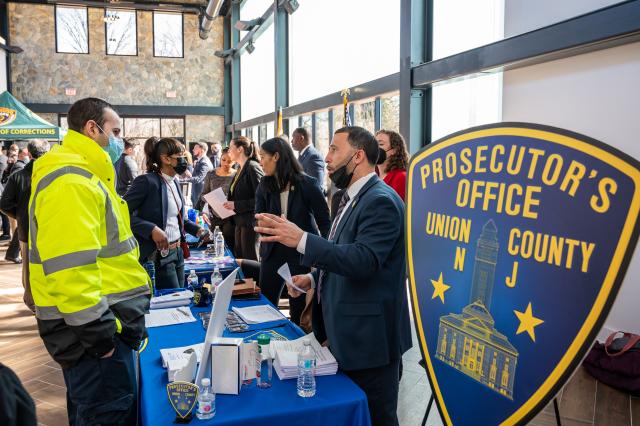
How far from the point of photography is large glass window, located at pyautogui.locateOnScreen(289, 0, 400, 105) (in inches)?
234

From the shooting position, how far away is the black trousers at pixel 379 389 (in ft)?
6.14

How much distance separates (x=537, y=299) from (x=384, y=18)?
18.0 ft

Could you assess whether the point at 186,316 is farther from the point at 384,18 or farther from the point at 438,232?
the point at 384,18

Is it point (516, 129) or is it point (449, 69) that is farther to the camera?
point (449, 69)

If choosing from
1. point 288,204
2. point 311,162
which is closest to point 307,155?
point 311,162

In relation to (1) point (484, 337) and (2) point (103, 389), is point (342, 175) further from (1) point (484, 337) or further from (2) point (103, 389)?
(2) point (103, 389)

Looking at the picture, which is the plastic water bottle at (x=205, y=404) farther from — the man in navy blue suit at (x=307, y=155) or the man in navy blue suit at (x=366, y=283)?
the man in navy blue suit at (x=307, y=155)

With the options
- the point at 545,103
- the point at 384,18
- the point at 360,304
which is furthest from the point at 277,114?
the point at 360,304

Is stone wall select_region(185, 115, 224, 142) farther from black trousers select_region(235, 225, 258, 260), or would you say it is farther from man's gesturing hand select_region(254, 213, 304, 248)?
man's gesturing hand select_region(254, 213, 304, 248)

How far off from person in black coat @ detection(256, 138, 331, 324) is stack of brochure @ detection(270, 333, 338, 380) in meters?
1.33

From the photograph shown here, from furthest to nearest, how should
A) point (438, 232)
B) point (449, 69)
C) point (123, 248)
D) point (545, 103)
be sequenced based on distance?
point (449, 69) < point (545, 103) < point (123, 248) < point (438, 232)

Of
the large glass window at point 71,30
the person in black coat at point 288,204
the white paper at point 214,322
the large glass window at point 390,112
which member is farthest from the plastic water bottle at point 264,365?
the large glass window at point 71,30

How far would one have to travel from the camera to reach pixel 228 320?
237cm

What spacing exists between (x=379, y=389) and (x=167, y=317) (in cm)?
115
